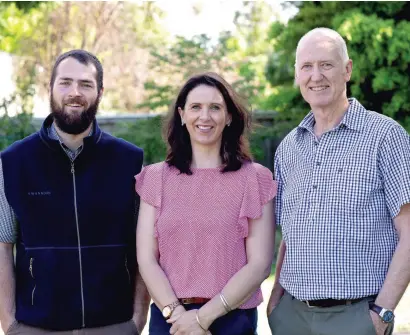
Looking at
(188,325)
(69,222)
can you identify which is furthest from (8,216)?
(188,325)

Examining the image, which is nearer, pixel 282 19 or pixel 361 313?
pixel 361 313

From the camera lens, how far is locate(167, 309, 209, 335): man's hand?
3.52 meters

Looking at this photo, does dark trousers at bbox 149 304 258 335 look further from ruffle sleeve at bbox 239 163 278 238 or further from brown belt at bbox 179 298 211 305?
ruffle sleeve at bbox 239 163 278 238

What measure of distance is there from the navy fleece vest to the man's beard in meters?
0.09

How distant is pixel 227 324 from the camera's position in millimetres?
3600

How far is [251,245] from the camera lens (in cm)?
365

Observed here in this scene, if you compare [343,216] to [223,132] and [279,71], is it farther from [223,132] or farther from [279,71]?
[279,71]

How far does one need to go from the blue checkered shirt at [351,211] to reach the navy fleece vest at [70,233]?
0.89 metres

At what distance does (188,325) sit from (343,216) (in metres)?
0.89

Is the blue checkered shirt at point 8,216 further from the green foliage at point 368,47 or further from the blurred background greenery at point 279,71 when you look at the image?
the green foliage at point 368,47

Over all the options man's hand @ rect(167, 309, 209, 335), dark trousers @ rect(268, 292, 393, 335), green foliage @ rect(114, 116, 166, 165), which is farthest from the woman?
green foliage @ rect(114, 116, 166, 165)

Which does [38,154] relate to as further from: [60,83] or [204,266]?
[204,266]

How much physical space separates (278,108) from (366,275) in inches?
383

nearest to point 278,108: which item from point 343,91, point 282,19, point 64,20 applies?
point 282,19
